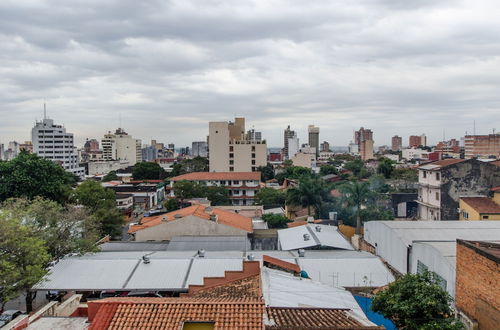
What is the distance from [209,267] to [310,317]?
943cm

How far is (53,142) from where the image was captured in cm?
11150

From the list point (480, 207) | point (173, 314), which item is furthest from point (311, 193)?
point (173, 314)

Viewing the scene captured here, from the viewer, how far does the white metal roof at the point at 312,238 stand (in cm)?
2542

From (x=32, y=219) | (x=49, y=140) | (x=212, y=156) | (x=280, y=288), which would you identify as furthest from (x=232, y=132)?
(x=280, y=288)

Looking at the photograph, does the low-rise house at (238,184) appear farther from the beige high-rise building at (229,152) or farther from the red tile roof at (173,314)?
the red tile roof at (173,314)

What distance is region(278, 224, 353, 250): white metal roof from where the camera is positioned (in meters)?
25.4

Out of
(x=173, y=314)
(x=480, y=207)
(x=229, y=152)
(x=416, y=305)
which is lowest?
(x=480, y=207)

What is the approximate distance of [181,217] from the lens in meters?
30.5

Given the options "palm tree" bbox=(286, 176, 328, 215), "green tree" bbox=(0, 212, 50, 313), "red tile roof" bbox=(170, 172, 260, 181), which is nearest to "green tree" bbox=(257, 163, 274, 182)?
"red tile roof" bbox=(170, 172, 260, 181)

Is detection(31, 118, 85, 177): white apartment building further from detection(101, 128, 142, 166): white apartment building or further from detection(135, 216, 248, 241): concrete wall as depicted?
detection(135, 216, 248, 241): concrete wall

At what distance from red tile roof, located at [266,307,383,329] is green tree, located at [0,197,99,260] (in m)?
14.6

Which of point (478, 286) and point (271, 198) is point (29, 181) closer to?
point (271, 198)

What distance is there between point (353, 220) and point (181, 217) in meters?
16.7

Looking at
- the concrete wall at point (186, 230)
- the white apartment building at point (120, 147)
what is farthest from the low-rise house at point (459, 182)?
the white apartment building at point (120, 147)
